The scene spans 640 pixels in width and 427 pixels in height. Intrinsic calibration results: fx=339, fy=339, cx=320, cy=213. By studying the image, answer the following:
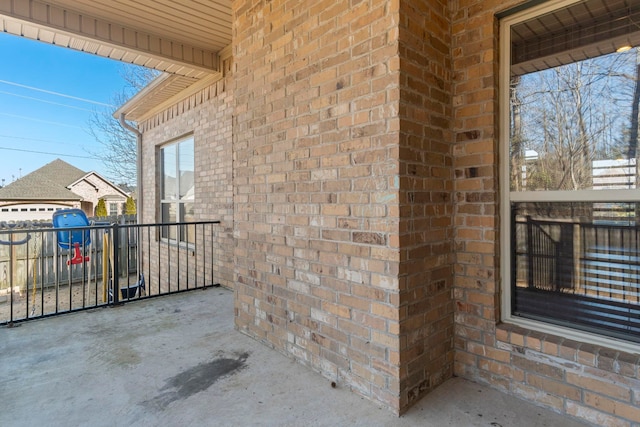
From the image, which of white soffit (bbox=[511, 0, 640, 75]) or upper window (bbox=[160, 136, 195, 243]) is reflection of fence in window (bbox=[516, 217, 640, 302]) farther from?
upper window (bbox=[160, 136, 195, 243])

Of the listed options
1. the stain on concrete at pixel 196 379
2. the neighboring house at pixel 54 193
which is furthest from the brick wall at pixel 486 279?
the neighboring house at pixel 54 193

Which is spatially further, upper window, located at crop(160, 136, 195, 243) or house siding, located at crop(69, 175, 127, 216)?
house siding, located at crop(69, 175, 127, 216)

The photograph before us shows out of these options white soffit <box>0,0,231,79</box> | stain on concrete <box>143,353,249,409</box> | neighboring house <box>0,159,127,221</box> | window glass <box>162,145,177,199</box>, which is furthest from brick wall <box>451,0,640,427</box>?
neighboring house <box>0,159,127,221</box>

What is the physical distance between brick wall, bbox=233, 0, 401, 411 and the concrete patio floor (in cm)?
16

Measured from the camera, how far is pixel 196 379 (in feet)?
6.80

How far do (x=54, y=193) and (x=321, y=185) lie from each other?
23.5 metres

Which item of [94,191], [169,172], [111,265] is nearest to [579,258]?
[169,172]

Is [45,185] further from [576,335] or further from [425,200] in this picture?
[576,335]

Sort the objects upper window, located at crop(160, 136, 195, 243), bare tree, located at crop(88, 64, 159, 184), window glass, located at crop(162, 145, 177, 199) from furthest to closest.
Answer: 1. bare tree, located at crop(88, 64, 159, 184)
2. window glass, located at crop(162, 145, 177, 199)
3. upper window, located at crop(160, 136, 195, 243)

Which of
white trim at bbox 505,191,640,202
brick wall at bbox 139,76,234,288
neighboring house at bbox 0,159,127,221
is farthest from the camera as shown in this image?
neighboring house at bbox 0,159,127,221

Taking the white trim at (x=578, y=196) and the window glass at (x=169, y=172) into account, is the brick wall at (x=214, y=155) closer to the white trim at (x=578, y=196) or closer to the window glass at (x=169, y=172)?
the window glass at (x=169, y=172)

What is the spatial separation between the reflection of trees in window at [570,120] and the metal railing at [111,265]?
11.7 ft

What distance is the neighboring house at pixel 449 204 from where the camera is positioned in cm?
163

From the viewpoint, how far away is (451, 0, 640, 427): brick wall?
5.34ft
